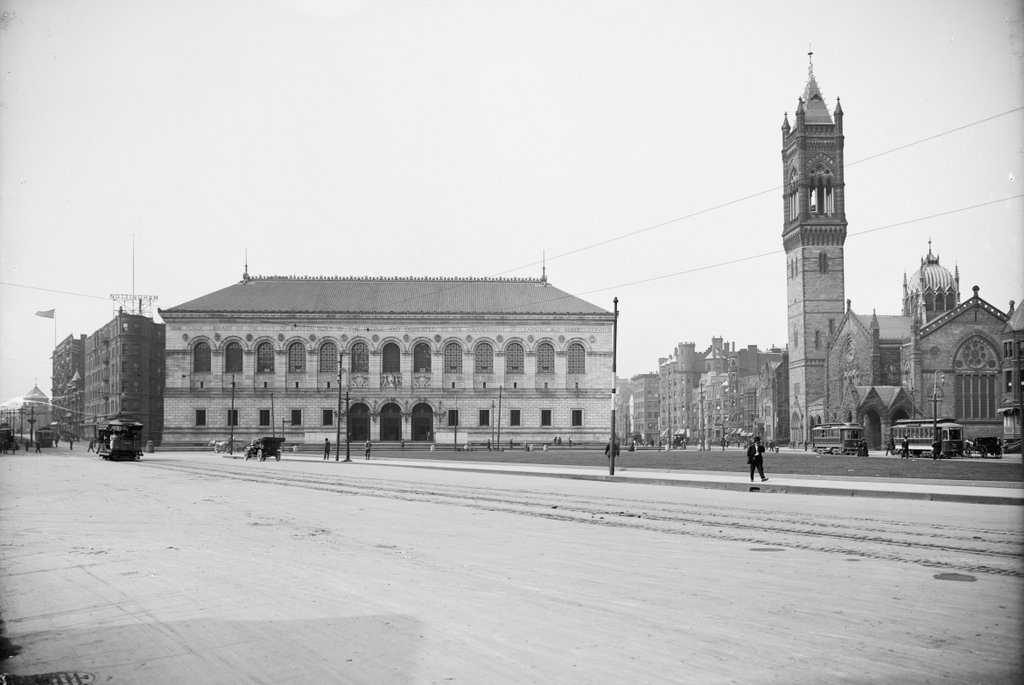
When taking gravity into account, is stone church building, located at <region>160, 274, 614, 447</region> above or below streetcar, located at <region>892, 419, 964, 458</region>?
above

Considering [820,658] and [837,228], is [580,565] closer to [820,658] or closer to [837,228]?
[820,658]

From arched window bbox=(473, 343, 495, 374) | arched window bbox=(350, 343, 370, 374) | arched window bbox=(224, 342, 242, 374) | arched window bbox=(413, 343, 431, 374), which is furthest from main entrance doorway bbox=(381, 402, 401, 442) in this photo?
arched window bbox=(224, 342, 242, 374)

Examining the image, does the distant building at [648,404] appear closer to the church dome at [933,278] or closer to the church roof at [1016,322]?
the church dome at [933,278]

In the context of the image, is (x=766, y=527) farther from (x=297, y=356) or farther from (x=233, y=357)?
(x=233, y=357)

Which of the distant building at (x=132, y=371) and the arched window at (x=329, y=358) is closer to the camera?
the arched window at (x=329, y=358)

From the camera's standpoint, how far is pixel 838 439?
217 feet

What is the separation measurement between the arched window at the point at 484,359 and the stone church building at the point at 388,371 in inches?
3.6

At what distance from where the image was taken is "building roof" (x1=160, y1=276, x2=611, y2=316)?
7969cm

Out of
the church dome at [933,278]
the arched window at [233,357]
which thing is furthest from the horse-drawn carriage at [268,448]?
the church dome at [933,278]

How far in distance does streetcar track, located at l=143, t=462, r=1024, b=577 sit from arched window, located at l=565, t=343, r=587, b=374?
2204 inches

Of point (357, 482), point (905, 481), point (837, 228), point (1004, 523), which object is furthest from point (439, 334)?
point (1004, 523)

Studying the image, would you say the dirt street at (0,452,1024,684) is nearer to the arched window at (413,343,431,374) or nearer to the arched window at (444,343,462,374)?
the arched window at (444,343,462,374)

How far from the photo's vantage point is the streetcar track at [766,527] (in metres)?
11.0

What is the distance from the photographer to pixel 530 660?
21.1 feet
